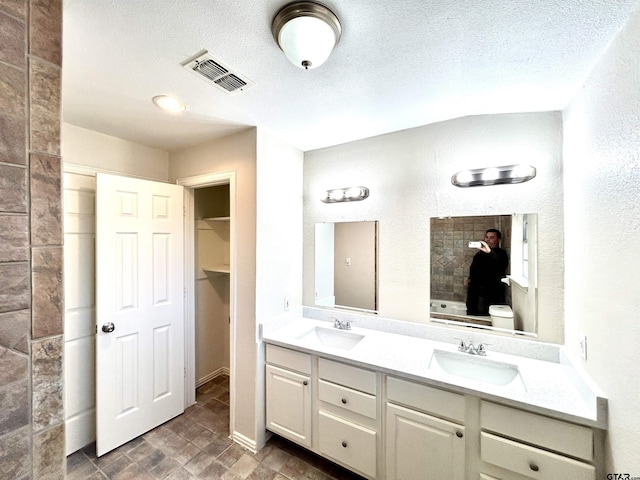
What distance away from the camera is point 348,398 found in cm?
159

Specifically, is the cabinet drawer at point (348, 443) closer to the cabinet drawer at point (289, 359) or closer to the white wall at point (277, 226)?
the cabinet drawer at point (289, 359)

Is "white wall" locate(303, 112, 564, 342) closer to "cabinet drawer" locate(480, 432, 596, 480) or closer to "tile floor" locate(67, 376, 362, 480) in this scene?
"cabinet drawer" locate(480, 432, 596, 480)

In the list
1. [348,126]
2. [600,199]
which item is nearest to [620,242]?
[600,199]

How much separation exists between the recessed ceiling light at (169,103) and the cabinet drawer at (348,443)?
2.16 metres

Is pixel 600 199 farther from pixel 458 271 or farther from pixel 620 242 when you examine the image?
pixel 458 271

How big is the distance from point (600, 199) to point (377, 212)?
48.1 inches

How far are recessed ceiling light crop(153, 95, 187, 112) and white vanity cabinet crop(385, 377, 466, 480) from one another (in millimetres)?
2065

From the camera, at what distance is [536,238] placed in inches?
62.0

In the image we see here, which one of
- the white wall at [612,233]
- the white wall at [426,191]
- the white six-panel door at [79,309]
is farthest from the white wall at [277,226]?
the white wall at [612,233]

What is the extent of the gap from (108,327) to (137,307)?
21cm

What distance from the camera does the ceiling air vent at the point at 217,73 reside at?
1.19 m

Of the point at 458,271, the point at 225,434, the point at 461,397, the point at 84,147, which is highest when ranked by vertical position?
A: the point at 84,147

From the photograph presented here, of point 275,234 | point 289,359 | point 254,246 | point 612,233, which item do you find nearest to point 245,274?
point 254,246

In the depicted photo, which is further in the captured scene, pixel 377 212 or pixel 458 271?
pixel 377 212
